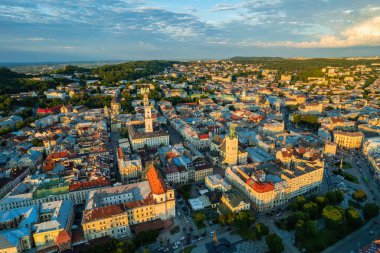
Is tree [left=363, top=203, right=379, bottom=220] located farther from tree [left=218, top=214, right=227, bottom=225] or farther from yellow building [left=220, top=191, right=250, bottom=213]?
tree [left=218, top=214, right=227, bottom=225]

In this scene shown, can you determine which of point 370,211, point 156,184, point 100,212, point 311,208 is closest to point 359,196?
point 370,211

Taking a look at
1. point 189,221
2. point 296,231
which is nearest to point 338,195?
point 296,231

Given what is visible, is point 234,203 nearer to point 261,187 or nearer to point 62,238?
point 261,187

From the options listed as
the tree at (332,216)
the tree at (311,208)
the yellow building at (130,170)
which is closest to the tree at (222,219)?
the tree at (311,208)

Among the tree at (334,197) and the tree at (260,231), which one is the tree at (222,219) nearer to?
the tree at (260,231)

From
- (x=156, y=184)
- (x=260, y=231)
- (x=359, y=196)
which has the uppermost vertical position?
(x=156, y=184)

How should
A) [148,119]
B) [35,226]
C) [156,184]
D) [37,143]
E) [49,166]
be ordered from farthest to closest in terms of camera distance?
1. [148,119]
2. [37,143]
3. [49,166]
4. [156,184]
5. [35,226]

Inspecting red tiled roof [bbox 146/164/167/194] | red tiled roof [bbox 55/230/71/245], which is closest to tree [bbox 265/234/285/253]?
red tiled roof [bbox 146/164/167/194]
